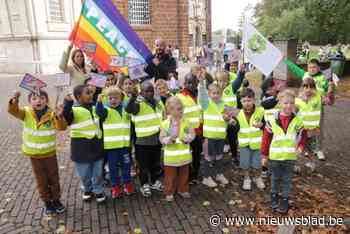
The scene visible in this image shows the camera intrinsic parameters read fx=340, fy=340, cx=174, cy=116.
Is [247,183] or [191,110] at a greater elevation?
[191,110]

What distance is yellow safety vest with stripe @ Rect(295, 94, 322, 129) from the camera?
18.5 ft

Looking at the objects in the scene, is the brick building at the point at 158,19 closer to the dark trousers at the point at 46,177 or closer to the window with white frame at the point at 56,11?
the window with white frame at the point at 56,11

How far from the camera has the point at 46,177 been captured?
4.37 metres

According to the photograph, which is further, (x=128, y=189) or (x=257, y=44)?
(x=257, y=44)

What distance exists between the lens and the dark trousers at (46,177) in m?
4.28

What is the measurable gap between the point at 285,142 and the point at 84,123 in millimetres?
2556

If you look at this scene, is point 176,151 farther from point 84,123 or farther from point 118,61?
point 118,61

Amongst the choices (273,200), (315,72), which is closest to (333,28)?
(315,72)

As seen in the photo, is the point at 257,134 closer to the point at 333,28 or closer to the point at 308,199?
the point at 308,199

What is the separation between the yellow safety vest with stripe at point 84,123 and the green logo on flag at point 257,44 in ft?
8.43

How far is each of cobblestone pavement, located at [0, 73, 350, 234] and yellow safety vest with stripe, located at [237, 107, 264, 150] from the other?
75 centimetres

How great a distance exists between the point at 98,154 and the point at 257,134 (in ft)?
7.32

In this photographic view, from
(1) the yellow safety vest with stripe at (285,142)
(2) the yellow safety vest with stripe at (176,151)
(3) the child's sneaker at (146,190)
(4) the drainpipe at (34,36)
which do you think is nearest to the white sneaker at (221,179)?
(2) the yellow safety vest with stripe at (176,151)

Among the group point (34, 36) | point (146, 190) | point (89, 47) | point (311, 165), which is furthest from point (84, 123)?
point (34, 36)
